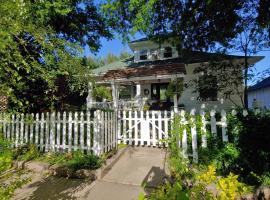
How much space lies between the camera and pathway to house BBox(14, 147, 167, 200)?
4789mm

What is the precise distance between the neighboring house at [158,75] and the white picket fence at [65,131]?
4767mm

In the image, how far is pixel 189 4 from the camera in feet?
30.9

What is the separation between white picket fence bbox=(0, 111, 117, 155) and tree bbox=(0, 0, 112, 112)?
2.31 feet

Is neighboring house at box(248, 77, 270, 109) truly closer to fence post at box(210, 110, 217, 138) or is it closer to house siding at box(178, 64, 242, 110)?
house siding at box(178, 64, 242, 110)

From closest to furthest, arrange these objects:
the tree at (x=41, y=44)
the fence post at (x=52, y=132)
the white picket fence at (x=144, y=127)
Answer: the tree at (x=41, y=44), the fence post at (x=52, y=132), the white picket fence at (x=144, y=127)

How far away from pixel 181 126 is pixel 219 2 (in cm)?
523

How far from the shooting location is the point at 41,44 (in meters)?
3.44

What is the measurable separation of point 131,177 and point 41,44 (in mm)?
3799

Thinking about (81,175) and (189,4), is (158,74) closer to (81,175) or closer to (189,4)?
(189,4)

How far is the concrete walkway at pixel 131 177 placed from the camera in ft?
15.9

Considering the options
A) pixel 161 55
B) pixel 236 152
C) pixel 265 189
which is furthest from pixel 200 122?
pixel 161 55

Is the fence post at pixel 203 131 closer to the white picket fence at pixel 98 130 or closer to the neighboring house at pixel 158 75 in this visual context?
the white picket fence at pixel 98 130

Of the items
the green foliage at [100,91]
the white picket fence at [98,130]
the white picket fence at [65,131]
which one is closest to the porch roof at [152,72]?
the white picket fence at [98,130]

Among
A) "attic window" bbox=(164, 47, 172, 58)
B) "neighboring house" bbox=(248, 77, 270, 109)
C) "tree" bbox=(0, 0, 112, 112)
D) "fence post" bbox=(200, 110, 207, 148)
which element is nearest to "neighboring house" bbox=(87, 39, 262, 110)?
"attic window" bbox=(164, 47, 172, 58)
